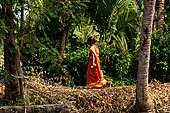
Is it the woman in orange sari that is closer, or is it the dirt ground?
the dirt ground

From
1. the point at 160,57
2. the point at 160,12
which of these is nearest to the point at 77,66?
the point at 160,57

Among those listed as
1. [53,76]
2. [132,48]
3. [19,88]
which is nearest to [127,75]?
[132,48]

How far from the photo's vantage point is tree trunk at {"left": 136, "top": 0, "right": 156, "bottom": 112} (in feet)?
14.3

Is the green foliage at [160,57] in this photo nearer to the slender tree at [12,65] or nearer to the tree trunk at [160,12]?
the tree trunk at [160,12]

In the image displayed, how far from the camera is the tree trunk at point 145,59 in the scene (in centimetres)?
437

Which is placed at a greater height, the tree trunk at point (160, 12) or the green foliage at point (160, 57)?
the tree trunk at point (160, 12)

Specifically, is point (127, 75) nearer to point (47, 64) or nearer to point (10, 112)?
point (47, 64)

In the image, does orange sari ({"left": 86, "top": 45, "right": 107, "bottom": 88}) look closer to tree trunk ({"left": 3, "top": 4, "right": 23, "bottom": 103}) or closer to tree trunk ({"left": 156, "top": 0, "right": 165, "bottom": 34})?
tree trunk ({"left": 3, "top": 4, "right": 23, "bottom": 103})

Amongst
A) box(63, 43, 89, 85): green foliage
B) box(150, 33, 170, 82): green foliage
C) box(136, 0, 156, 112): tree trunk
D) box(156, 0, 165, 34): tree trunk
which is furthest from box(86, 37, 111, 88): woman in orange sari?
box(156, 0, 165, 34): tree trunk

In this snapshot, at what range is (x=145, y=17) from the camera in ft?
14.5

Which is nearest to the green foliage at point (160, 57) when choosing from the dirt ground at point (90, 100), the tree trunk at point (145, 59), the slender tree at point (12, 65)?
the dirt ground at point (90, 100)

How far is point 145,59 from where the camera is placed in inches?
178

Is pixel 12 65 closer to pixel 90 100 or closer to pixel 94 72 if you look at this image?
pixel 90 100

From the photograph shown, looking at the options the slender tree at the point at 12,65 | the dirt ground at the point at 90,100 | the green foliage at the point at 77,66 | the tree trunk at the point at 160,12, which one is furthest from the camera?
the tree trunk at the point at 160,12
